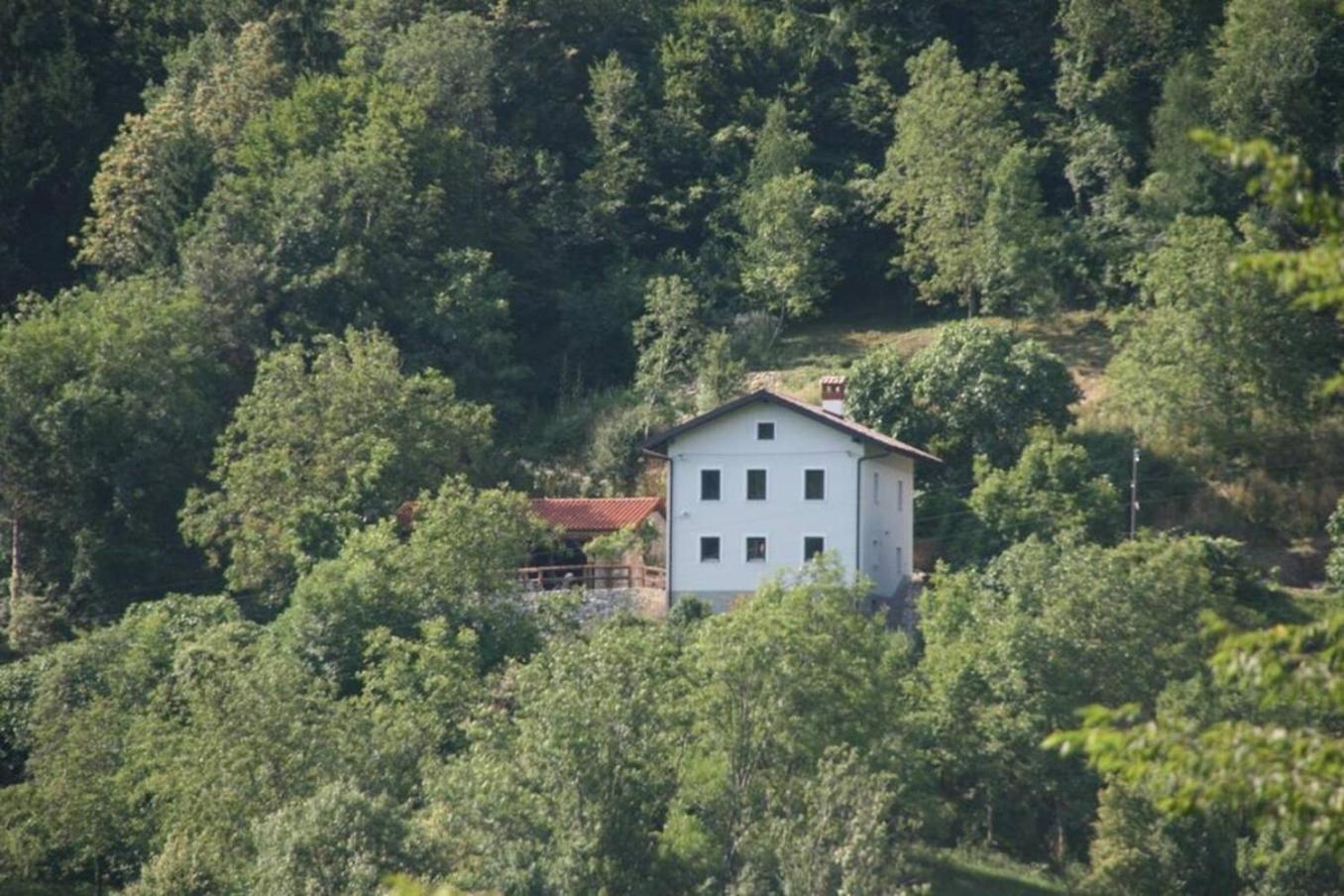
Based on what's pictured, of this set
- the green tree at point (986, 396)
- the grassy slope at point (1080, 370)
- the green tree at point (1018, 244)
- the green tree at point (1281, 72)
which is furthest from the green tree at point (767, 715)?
the green tree at point (1281, 72)

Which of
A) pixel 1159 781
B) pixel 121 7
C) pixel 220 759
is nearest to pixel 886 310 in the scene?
pixel 121 7

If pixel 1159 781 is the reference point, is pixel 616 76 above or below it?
above

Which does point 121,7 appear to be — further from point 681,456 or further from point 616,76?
point 681,456

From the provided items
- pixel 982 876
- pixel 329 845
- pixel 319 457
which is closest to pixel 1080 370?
pixel 319 457

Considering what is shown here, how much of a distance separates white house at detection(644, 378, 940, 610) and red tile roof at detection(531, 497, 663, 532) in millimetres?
2307

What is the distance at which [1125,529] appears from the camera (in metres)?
54.9

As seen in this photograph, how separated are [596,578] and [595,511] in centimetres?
285

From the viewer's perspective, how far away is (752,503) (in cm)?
5316

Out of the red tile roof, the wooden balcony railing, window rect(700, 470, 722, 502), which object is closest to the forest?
the wooden balcony railing

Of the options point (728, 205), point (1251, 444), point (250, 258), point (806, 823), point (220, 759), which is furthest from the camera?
point (728, 205)

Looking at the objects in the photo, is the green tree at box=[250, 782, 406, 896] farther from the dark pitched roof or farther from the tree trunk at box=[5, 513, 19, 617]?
the tree trunk at box=[5, 513, 19, 617]

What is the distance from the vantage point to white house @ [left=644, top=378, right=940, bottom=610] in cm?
5250

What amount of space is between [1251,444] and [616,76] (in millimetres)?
24507

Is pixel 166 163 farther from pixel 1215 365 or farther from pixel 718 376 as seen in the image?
pixel 1215 365
